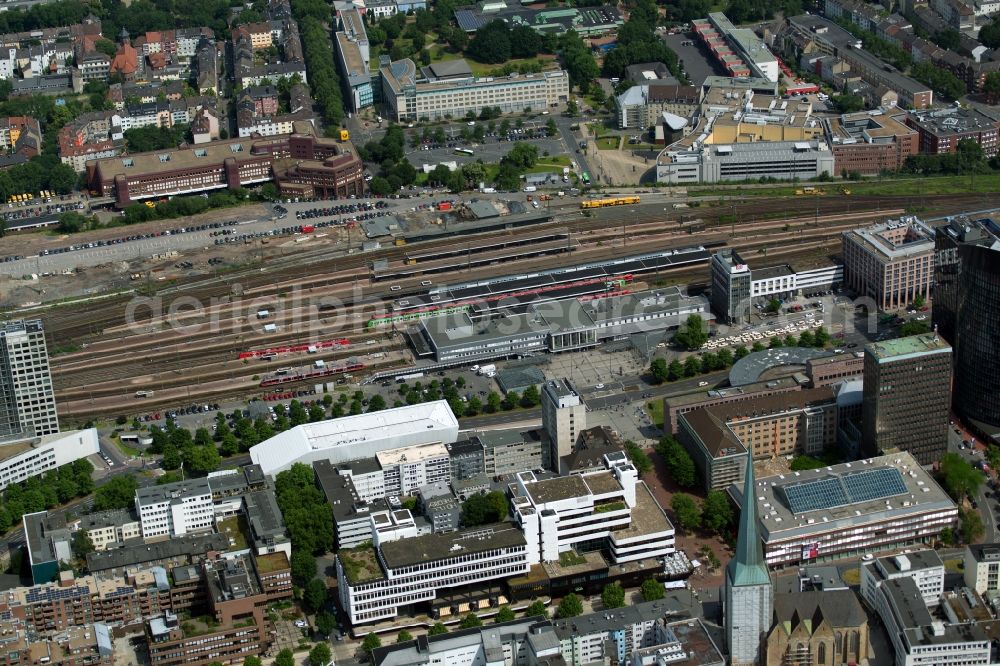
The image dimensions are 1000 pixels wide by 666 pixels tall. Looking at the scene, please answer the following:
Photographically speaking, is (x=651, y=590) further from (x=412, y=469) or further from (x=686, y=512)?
(x=412, y=469)

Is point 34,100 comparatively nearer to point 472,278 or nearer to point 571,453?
point 472,278

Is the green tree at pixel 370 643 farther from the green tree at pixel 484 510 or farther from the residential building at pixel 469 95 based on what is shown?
the residential building at pixel 469 95

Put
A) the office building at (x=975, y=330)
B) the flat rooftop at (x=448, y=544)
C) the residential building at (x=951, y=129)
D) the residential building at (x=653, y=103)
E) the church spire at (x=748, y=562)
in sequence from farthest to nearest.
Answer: the residential building at (x=653, y=103), the residential building at (x=951, y=129), the office building at (x=975, y=330), the flat rooftop at (x=448, y=544), the church spire at (x=748, y=562)

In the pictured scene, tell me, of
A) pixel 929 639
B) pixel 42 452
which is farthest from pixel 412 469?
pixel 929 639

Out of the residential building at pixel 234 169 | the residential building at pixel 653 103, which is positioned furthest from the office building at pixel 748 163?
the residential building at pixel 234 169

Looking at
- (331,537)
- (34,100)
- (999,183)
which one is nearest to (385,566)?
(331,537)

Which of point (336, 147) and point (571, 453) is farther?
point (336, 147)
